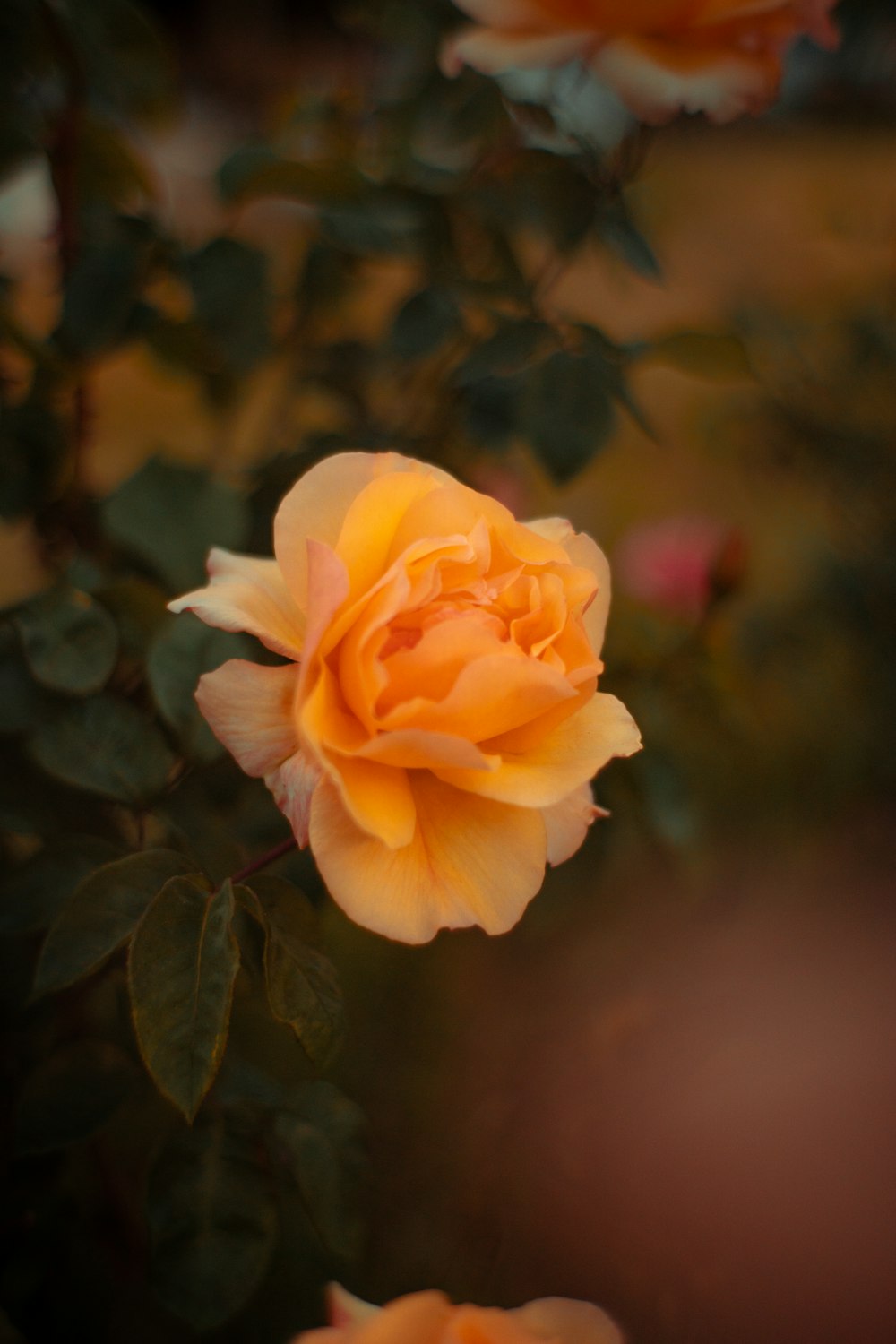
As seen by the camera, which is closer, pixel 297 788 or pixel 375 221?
pixel 297 788

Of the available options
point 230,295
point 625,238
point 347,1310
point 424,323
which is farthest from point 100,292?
point 347,1310

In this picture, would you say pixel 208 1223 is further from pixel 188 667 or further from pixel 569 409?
pixel 569 409

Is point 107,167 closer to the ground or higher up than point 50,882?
higher up

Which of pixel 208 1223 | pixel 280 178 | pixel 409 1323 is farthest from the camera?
pixel 280 178

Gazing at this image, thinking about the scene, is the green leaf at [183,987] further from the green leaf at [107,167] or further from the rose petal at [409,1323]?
the green leaf at [107,167]

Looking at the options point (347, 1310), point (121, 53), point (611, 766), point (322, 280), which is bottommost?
point (611, 766)

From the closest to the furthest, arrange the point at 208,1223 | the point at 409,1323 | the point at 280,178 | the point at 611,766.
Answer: the point at 409,1323, the point at 208,1223, the point at 280,178, the point at 611,766

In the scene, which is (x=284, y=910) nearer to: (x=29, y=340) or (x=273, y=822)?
(x=273, y=822)

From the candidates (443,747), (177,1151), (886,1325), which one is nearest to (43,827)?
(177,1151)
